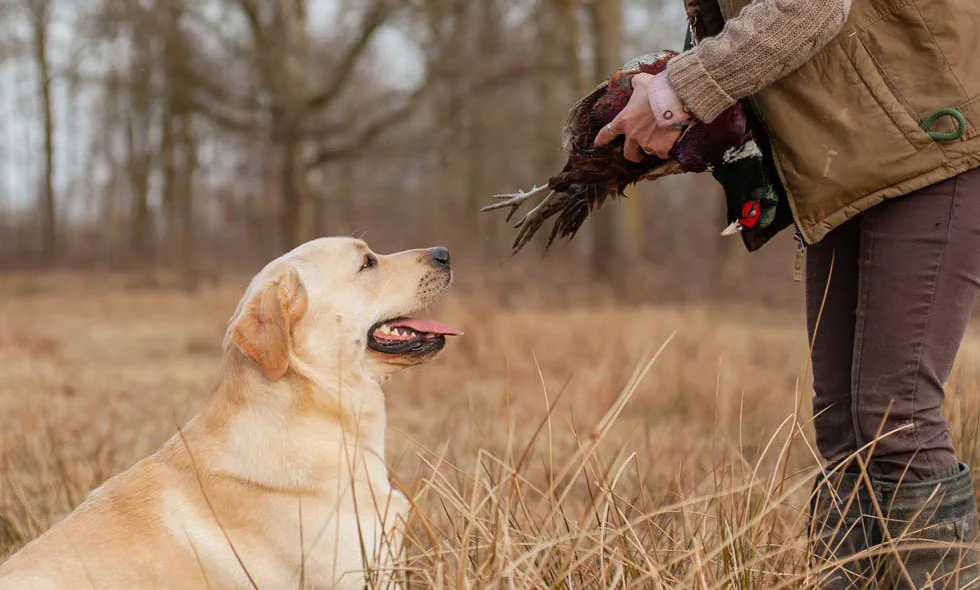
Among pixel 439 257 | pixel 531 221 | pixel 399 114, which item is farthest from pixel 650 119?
pixel 399 114

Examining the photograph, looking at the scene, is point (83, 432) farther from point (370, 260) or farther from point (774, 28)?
point (774, 28)

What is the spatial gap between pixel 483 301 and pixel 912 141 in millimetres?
7382

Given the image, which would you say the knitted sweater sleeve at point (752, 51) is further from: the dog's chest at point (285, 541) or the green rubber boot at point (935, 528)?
the dog's chest at point (285, 541)

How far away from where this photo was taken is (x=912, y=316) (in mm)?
2225

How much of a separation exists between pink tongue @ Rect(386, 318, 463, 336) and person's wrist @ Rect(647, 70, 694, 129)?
46.1 inches

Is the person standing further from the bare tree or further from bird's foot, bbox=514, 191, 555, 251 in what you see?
the bare tree

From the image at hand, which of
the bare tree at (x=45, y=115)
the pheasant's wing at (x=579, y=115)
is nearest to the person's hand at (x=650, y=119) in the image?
the pheasant's wing at (x=579, y=115)

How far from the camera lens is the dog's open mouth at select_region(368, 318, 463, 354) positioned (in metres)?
3.17

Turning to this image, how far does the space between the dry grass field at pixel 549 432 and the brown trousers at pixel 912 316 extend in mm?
220

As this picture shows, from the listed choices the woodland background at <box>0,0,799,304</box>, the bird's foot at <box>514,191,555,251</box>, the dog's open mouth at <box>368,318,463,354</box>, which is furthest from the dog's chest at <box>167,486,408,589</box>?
the woodland background at <box>0,0,799,304</box>

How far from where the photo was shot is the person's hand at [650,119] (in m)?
2.25

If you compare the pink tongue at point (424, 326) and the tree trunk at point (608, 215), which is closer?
the pink tongue at point (424, 326)

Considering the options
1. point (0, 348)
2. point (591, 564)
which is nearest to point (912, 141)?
point (591, 564)

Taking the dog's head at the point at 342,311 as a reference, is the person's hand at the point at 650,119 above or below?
above
